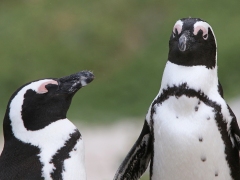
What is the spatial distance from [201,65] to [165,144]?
473 millimetres

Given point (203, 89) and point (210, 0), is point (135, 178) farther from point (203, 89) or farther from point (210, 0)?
point (210, 0)

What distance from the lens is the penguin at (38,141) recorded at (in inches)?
148

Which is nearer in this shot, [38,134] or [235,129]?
[38,134]

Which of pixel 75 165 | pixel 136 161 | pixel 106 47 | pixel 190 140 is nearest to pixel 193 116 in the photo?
pixel 190 140

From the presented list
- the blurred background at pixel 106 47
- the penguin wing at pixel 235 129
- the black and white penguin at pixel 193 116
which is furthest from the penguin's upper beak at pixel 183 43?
the blurred background at pixel 106 47

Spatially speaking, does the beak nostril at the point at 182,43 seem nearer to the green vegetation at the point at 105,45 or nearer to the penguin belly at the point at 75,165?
the penguin belly at the point at 75,165

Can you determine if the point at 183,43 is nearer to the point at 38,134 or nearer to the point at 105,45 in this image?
the point at 38,134

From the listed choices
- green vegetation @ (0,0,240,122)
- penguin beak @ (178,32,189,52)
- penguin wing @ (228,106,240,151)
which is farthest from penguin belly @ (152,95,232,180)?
green vegetation @ (0,0,240,122)

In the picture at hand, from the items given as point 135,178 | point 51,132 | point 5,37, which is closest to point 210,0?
point 5,37

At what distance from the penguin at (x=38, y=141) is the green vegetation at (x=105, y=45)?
525cm

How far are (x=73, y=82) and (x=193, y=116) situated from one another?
671 mm

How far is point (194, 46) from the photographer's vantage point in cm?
412

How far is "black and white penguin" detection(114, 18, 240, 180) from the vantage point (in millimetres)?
4102

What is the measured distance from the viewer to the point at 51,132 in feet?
12.6
